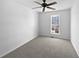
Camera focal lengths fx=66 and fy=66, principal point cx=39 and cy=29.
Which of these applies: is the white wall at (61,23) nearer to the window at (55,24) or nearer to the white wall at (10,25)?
the window at (55,24)

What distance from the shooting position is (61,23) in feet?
18.5

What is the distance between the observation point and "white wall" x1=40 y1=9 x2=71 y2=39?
5333mm

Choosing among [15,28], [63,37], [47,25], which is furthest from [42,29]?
[15,28]

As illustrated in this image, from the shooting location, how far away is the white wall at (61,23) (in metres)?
5.33

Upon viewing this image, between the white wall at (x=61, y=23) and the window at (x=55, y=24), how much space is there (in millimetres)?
292

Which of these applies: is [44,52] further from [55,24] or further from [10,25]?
[55,24]

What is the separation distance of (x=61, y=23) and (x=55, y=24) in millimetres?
634

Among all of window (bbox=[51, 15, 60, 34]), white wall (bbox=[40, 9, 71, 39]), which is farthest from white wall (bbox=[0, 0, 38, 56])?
window (bbox=[51, 15, 60, 34])

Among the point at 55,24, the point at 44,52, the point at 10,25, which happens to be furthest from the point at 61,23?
the point at 10,25

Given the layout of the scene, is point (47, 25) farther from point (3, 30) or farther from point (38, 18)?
point (3, 30)

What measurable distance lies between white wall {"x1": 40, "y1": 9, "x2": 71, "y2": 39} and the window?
0.96ft

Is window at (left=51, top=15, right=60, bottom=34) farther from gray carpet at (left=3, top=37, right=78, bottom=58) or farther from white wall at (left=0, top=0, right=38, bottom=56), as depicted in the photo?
white wall at (left=0, top=0, right=38, bottom=56)

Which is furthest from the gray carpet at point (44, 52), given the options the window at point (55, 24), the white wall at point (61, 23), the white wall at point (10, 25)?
the window at point (55, 24)

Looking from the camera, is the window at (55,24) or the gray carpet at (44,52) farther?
the window at (55,24)
